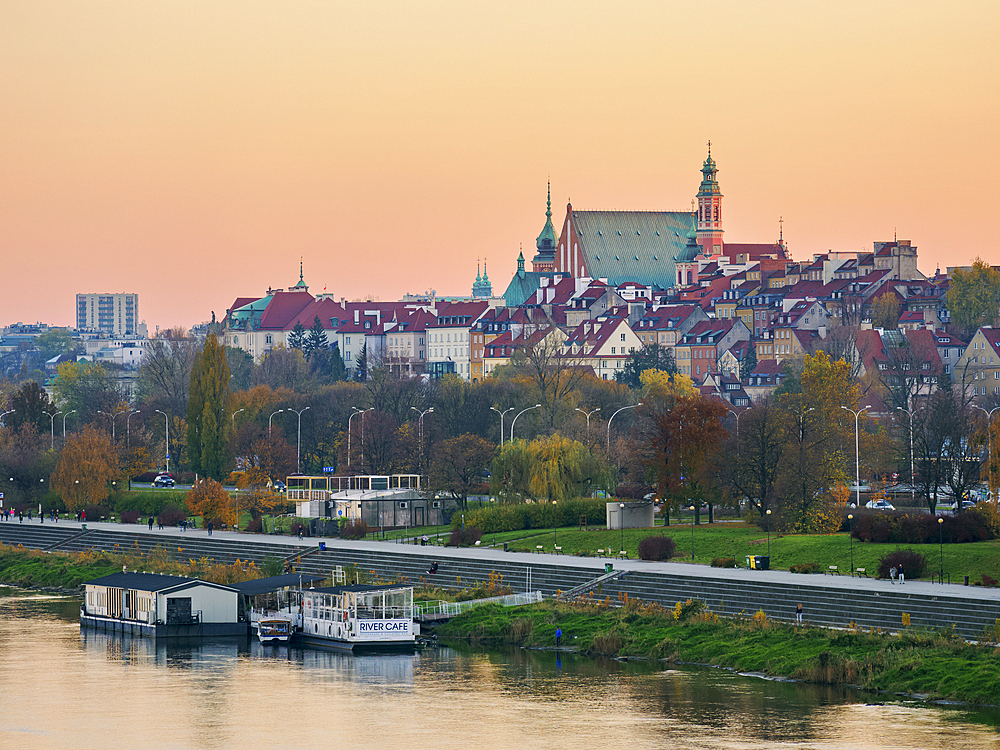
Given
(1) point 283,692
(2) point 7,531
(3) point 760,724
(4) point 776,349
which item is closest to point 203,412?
(2) point 7,531

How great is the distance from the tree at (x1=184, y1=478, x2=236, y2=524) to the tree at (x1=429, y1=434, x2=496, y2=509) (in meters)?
9.51

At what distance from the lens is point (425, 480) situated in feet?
301

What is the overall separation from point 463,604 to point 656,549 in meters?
8.53

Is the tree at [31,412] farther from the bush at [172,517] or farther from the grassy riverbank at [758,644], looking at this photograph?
the grassy riverbank at [758,644]

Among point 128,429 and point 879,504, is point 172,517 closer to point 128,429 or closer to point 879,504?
point 128,429

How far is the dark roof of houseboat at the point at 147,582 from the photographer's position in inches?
2410

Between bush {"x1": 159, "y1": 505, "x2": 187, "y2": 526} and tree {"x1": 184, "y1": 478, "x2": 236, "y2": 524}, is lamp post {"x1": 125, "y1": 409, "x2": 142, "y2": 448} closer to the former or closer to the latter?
bush {"x1": 159, "y1": 505, "x2": 187, "y2": 526}

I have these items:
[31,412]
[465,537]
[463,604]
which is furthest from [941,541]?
[31,412]

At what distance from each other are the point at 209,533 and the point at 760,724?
4383cm

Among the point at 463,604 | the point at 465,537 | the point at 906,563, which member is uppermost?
the point at 465,537

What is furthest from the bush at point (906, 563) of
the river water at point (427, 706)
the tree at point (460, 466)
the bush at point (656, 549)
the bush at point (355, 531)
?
the tree at point (460, 466)

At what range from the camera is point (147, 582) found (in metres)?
63.2

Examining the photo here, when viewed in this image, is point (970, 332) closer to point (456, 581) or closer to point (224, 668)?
point (456, 581)

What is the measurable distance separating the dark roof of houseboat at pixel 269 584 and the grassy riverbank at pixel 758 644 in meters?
6.10
